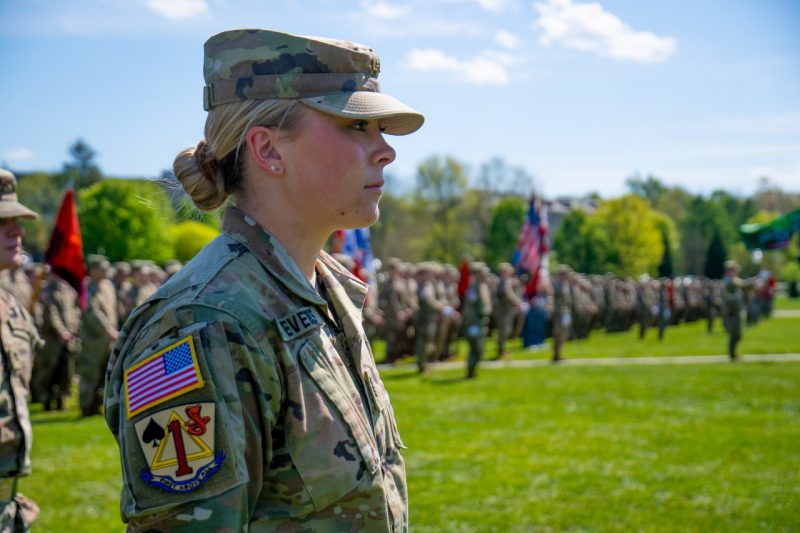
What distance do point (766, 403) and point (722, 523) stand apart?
686 cm

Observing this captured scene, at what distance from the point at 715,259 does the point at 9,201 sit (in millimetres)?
72941

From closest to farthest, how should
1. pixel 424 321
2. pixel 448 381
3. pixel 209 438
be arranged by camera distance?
pixel 209 438 < pixel 448 381 < pixel 424 321

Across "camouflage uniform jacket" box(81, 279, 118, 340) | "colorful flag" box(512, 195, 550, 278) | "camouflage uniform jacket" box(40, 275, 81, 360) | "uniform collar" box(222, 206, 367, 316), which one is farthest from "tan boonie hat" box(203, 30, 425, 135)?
"colorful flag" box(512, 195, 550, 278)

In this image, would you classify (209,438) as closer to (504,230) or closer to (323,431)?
(323,431)

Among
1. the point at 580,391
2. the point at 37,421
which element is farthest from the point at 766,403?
the point at 37,421

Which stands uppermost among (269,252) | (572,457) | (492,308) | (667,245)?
(667,245)

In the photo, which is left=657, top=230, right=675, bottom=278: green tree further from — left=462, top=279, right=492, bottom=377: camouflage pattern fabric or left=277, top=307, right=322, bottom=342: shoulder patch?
left=277, top=307, right=322, bottom=342: shoulder patch

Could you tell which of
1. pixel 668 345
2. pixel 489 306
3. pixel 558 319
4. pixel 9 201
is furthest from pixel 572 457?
pixel 668 345

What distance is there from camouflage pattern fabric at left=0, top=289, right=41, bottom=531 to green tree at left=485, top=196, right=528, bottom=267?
6871 cm

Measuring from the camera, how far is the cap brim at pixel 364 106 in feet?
6.30

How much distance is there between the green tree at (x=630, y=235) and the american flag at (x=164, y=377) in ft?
214

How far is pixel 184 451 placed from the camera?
1.67 metres

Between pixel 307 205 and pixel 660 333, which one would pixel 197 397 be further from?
pixel 660 333

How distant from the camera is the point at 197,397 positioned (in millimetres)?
1670
